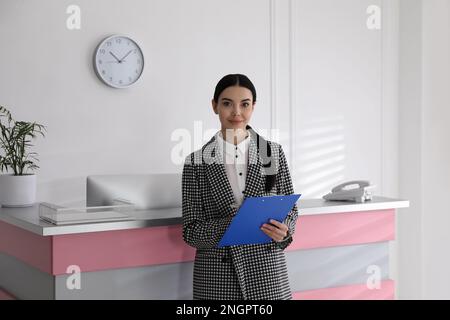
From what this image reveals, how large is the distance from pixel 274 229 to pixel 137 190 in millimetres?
700

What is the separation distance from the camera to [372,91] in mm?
5281

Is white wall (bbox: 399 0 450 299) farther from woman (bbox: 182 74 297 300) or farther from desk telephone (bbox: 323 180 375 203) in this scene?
woman (bbox: 182 74 297 300)

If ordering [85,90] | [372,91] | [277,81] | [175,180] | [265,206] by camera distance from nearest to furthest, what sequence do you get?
1. [265,206]
2. [175,180]
3. [85,90]
4. [277,81]
5. [372,91]

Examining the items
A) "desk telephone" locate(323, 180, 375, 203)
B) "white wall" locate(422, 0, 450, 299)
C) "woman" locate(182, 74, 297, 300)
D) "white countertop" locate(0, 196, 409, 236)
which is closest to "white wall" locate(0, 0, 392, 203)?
"white wall" locate(422, 0, 450, 299)

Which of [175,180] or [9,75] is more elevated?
[9,75]

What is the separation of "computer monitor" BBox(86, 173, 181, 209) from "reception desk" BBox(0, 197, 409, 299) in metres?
0.06

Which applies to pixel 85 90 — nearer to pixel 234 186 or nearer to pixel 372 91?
pixel 234 186

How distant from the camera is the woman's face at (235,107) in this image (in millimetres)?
2490

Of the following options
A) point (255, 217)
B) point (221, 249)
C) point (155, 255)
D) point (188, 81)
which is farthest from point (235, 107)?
point (188, 81)

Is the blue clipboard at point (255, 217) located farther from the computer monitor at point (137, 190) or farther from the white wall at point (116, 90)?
the white wall at point (116, 90)

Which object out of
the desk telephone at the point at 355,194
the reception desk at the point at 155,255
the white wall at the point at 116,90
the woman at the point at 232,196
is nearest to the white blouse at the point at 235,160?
the woman at the point at 232,196

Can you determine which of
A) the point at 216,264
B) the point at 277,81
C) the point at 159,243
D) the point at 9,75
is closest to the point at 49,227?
the point at 159,243

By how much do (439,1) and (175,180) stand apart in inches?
122
